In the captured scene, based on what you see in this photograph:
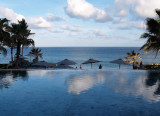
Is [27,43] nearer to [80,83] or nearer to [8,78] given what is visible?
[8,78]

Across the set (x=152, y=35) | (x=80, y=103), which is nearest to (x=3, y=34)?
(x=80, y=103)

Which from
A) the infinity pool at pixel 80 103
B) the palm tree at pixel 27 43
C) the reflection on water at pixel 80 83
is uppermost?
the palm tree at pixel 27 43

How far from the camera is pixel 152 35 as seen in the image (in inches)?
848

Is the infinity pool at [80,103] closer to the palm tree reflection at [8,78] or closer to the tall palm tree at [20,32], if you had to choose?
the palm tree reflection at [8,78]

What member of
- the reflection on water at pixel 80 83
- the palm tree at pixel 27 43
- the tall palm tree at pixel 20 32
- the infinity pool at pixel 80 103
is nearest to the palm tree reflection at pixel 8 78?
the infinity pool at pixel 80 103

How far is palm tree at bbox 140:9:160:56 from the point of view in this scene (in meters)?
19.3

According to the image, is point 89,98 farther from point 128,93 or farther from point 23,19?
point 23,19

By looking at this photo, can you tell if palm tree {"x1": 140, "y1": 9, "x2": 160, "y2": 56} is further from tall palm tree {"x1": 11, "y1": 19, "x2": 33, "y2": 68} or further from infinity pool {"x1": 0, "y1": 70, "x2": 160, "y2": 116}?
tall palm tree {"x1": 11, "y1": 19, "x2": 33, "y2": 68}

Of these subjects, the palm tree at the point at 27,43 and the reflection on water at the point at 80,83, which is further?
the palm tree at the point at 27,43

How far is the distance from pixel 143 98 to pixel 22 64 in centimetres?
2729

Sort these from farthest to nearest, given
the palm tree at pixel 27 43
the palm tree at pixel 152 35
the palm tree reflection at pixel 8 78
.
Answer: the palm tree at pixel 27 43 < the palm tree at pixel 152 35 < the palm tree reflection at pixel 8 78

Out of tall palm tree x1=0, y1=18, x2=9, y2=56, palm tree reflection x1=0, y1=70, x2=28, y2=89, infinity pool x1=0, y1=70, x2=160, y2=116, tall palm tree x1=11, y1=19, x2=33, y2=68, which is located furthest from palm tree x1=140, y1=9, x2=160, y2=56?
tall palm tree x1=11, y1=19, x2=33, y2=68

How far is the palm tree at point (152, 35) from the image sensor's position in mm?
19266

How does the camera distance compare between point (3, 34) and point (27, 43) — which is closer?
point (3, 34)
